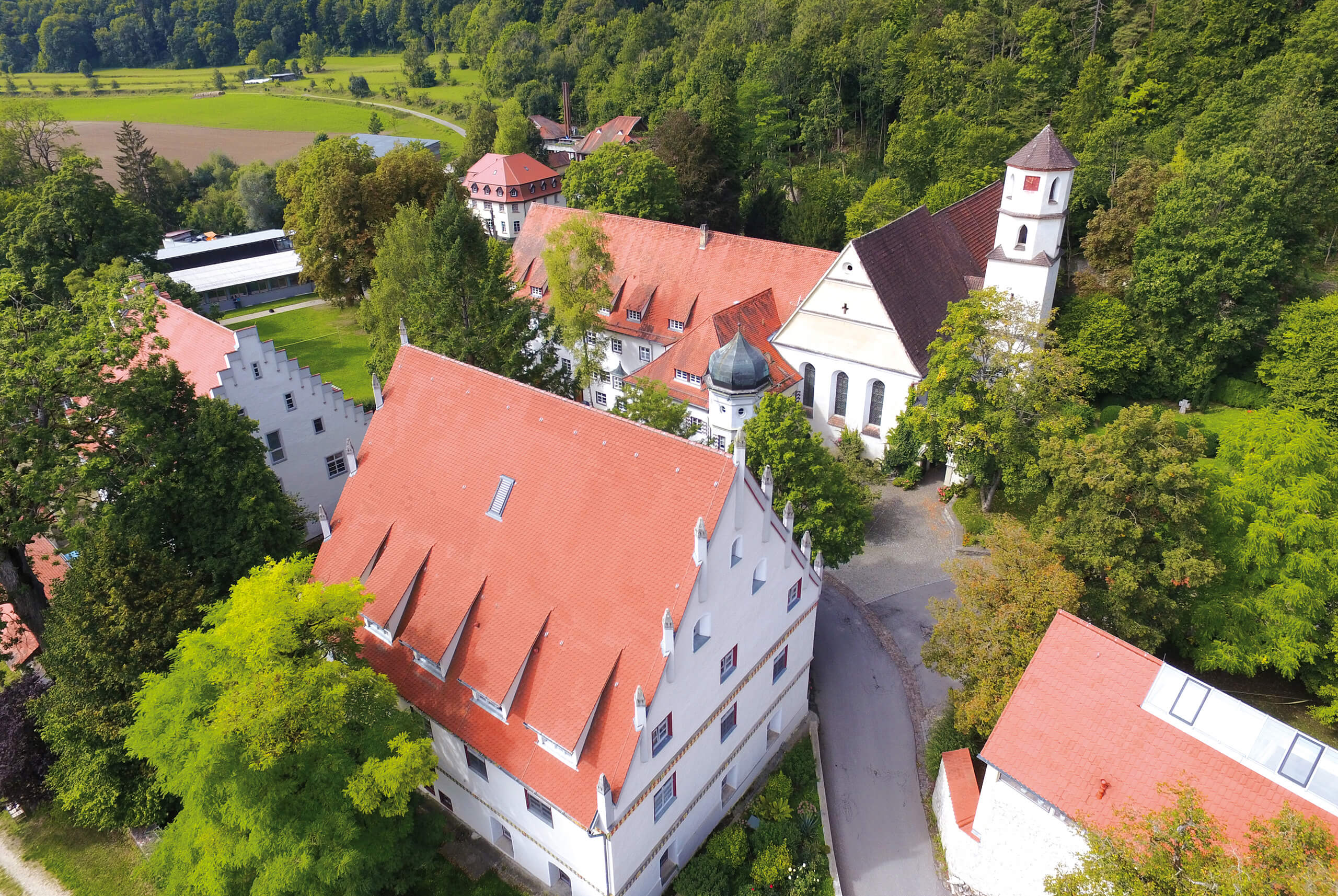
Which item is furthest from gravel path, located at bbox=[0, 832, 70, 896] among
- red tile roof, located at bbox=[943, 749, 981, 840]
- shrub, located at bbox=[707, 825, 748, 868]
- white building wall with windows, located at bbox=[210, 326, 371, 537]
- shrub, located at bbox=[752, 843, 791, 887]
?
red tile roof, located at bbox=[943, 749, 981, 840]

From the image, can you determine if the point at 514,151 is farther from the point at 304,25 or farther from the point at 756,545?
the point at 304,25

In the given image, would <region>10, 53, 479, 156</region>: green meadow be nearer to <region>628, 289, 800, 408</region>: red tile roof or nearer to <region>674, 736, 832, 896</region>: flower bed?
<region>628, 289, 800, 408</region>: red tile roof

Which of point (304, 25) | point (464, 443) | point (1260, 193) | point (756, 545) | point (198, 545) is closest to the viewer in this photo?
point (756, 545)

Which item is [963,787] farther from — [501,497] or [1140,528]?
[501,497]

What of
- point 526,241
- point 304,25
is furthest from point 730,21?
point 304,25

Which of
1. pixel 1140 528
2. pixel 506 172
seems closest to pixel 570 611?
pixel 1140 528

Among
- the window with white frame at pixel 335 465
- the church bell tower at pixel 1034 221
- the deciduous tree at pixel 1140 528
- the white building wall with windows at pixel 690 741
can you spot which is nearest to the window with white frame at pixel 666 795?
the white building wall with windows at pixel 690 741
